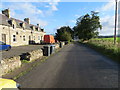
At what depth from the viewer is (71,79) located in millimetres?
5199

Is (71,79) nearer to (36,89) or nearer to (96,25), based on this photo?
(36,89)

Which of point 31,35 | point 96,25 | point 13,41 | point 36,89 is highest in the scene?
point 96,25

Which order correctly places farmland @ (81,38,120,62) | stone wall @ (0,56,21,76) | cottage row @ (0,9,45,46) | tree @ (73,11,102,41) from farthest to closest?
tree @ (73,11,102,41), cottage row @ (0,9,45,46), farmland @ (81,38,120,62), stone wall @ (0,56,21,76)

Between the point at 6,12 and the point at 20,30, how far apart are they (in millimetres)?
5698

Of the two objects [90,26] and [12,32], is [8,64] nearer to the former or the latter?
[12,32]

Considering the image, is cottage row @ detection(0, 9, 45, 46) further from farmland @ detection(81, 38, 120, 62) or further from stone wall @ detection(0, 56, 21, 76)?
farmland @ detection(81, 38, 120, 62)

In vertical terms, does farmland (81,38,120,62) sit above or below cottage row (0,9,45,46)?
below

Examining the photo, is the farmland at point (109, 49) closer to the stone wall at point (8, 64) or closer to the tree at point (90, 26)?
the stone wall at point (8, 64)

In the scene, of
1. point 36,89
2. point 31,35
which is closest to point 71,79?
point 36,89

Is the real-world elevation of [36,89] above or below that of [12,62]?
below

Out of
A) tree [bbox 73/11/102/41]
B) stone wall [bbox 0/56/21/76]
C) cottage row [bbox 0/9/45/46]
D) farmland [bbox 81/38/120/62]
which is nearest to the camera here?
stone wall [bbox 0/56/21/76]

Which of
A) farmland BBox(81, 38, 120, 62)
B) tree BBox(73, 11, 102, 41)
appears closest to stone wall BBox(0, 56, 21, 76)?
farmland BBox(81, 38, 120, 62)

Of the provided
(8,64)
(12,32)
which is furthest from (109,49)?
(12,32)

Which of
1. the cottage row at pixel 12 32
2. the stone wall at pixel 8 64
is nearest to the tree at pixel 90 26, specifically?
the cottage row at pixel 12 32
